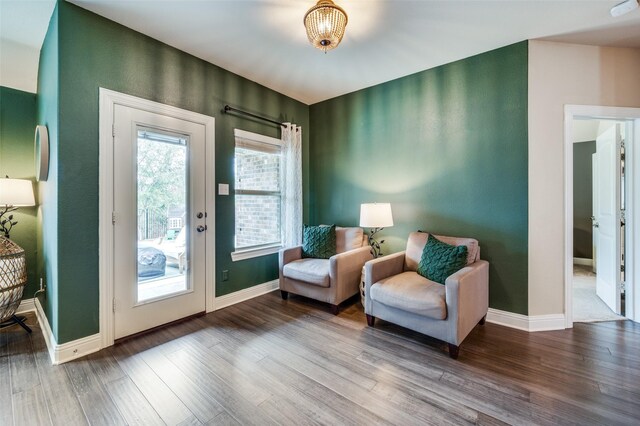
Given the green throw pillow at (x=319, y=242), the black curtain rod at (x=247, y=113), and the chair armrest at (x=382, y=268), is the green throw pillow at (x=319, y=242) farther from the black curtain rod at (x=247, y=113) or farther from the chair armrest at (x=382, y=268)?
the black curtain rod at (x=247, y=113)

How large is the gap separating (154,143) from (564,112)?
3768 millimetres

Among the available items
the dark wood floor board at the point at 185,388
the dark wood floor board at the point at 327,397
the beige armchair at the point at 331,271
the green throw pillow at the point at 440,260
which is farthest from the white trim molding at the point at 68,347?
the green throw pillow at the point at 440,260

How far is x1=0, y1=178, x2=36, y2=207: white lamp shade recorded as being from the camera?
246 cm

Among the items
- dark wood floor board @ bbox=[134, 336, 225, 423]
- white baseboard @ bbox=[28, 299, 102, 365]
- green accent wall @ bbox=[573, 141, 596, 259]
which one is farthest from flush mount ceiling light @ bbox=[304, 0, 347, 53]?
green accent wall @ bbox=[573, 141, 596, 259]

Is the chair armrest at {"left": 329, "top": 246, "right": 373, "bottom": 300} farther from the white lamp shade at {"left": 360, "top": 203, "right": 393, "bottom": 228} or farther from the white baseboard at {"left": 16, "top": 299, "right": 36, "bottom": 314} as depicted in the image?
the white baseboard at {"left": 16, "top": 299, "right": 36, "bottom": 314}

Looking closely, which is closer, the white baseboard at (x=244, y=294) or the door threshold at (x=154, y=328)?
the door threshold at (x=154, y=328)

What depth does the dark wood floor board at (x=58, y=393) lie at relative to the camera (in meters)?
1.45

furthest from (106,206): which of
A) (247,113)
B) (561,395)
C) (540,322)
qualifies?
(540,322)

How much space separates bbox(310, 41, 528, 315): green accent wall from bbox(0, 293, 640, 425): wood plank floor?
0.69m

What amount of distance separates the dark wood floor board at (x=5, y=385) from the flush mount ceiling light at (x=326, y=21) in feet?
9.35

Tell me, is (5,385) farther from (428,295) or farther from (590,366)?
(590,366)

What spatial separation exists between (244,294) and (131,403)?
165 centimetres

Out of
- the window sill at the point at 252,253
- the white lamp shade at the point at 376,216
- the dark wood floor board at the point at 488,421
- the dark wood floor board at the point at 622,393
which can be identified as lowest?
the dark wood floor board at the point at 488,421

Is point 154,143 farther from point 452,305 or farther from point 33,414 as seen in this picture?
point 452,305
